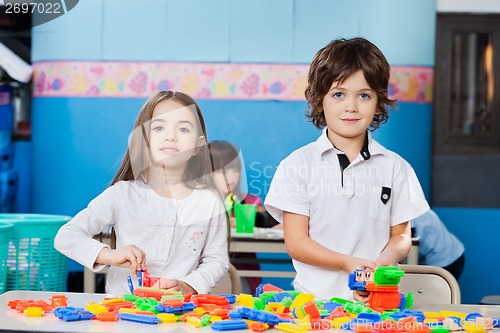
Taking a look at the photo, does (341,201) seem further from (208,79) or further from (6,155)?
(6,155)

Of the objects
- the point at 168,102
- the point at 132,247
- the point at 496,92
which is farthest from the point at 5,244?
the point at 496,92

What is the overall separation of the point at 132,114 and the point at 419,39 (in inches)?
58.6

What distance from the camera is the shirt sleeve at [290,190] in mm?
1947

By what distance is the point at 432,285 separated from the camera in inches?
82.9

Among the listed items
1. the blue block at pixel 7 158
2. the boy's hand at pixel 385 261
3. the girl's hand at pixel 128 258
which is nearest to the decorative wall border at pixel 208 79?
the blue block at pixel 7 158

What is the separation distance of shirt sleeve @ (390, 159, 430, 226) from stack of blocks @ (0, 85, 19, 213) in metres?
2.95

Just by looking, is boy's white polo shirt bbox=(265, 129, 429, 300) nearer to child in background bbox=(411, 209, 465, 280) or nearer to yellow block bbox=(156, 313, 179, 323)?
yellow block bbox=(156, 313, 179, 323)

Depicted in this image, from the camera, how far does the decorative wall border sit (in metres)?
4.31

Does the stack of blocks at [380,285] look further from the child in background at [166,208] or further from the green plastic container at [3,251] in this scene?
the green plastic container at [3,251]

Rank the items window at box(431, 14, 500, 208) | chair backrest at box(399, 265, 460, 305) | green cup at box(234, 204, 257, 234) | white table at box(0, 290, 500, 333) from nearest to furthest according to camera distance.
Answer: white table at box(0, 290, 500, 333)
chair backrest at box(399, 265, 460, 305)
green cup at box(234, 204, 257, 234)
window at box(431, 14, 500, 208)

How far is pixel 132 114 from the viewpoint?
14.3 ft

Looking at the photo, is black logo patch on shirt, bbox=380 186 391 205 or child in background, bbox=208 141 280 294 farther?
child in background, bbox=208 141 280 294

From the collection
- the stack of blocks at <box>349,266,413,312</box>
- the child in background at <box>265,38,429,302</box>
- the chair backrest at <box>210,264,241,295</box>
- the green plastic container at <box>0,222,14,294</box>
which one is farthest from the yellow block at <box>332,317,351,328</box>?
the green plastic container at <box>0,222,14,294</box>

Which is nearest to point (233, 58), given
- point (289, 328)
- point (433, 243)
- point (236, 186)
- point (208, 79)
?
point (208, 79)
